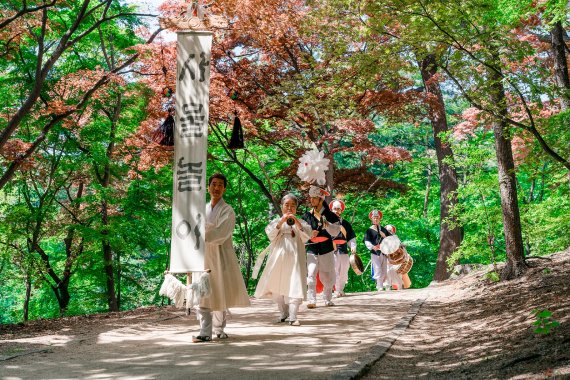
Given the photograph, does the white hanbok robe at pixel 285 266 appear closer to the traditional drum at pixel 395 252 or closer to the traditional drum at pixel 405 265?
the traditional drum at pixel 395 252

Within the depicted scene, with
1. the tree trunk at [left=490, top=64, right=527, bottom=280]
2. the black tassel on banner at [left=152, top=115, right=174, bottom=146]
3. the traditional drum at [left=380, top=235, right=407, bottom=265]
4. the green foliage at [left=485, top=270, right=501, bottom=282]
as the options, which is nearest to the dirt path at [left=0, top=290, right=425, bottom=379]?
the green foliage at [left=485, top=270, right=501, bottom=282]

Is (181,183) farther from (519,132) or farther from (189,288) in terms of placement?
(519,132)

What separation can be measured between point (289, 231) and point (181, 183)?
2.27m

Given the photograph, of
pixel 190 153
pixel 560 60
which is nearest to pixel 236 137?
pixel 190 153

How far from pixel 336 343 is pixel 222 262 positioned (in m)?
1.68

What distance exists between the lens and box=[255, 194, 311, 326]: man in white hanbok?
790 cm

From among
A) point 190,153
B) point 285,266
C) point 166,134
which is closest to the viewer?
point 190,153

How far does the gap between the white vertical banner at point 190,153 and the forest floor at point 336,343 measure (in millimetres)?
1059

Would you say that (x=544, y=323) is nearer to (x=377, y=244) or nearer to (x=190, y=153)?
(x=190, y=153)

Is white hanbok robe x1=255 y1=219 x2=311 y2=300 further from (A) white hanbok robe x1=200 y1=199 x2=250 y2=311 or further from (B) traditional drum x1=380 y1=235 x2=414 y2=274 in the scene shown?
(B) traditional drum x1=380 y1=235 x2=414 y2=274

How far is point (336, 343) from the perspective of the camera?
A: 6211 millimetres

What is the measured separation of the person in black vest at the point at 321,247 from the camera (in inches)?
384

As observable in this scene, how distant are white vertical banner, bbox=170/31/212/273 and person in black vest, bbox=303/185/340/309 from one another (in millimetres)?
3530

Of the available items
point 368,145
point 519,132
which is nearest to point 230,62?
point 368,145
